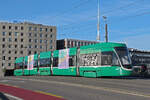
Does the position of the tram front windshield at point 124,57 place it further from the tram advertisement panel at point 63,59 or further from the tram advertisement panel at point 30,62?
the tram advertisement panel at point 30,62

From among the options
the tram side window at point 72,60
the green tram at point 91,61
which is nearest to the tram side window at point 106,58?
the green tram at point 91,61

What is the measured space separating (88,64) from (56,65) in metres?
7.82

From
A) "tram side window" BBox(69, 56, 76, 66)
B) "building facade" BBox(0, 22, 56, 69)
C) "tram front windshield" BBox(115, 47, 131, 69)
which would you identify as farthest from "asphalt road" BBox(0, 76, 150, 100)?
"building facade" BBox(0, 22, 56, 69)

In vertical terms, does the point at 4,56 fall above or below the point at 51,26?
below

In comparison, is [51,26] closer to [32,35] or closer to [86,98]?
[32,35]

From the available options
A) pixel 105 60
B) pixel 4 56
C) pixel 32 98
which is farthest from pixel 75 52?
pixel 4 56

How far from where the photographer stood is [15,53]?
113 m

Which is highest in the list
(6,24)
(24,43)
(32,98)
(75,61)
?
(6,24)

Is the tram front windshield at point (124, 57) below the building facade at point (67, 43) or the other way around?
below

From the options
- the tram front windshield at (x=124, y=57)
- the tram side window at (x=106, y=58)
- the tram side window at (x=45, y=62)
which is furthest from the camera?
the tram side window at (x=45, y=62)

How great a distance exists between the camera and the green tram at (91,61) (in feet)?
77.2

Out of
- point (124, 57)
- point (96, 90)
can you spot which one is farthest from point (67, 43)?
point (96, 90)

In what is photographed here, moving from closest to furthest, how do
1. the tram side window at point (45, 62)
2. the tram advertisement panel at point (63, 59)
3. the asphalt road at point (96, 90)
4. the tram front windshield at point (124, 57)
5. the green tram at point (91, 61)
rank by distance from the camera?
1. the asphalt road at point (96, 90)
2. the tram front windshield at point (124, 57)
3. the green tram at point (91, 61)
4. the tram advertisement panel at point (63, 59)
5. the tram side window at point (45, 62)

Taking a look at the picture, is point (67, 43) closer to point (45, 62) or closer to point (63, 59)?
point (45, 62)
